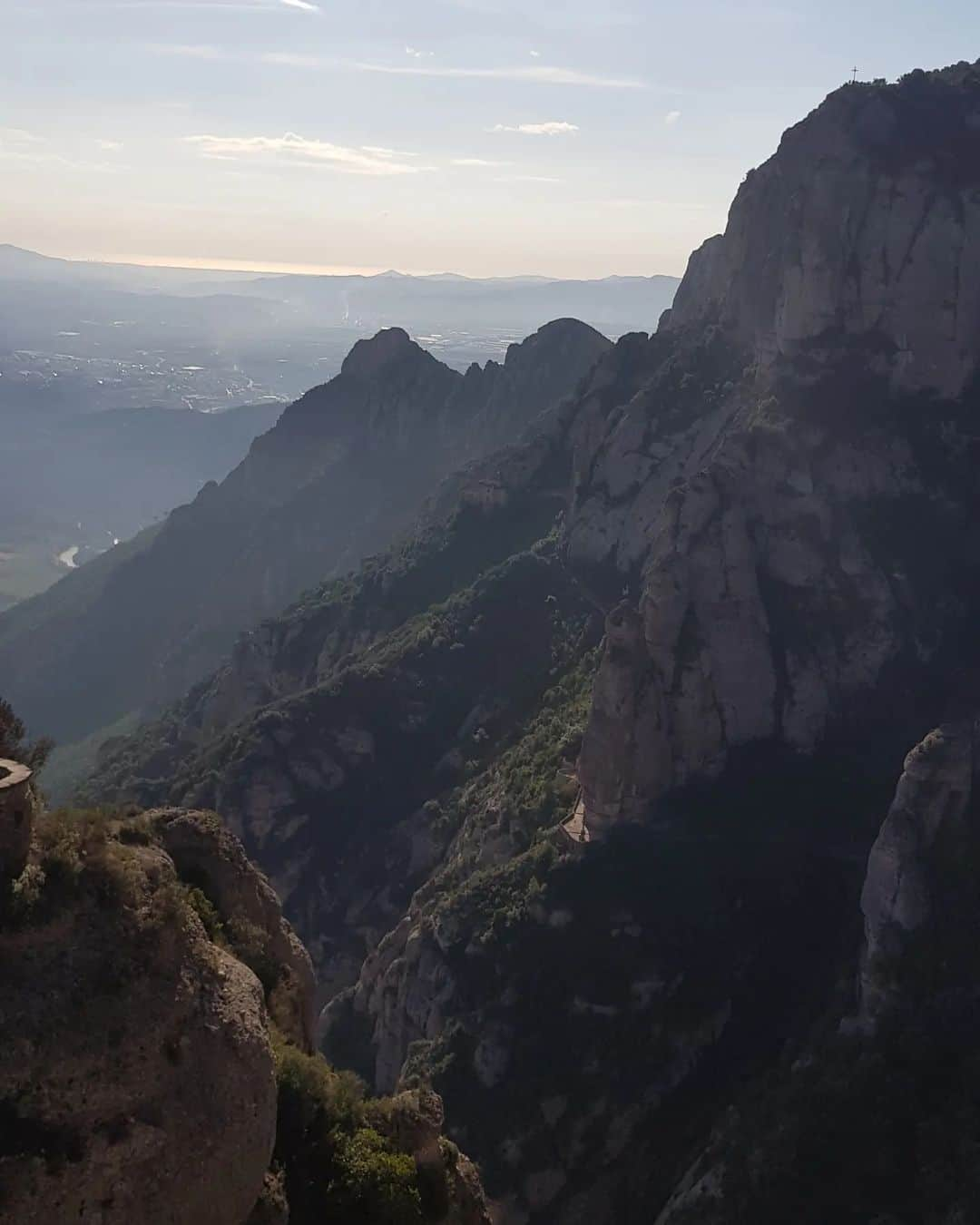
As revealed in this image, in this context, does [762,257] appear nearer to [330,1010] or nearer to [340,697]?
[340,697]

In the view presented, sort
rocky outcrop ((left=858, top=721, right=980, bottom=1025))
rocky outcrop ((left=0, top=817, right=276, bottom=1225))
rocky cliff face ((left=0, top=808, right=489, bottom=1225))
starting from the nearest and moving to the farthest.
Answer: rocky outcrop ((left=0, top=817, right=276, bottom=1225)) < rocky cliff face ((left=0, top=808, right=489, bottom=1225)) < rocky outcrop ((left=858, top=721, right=980, bottom=1025))

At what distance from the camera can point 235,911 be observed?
24.1m

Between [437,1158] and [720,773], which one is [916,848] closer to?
[720,773]

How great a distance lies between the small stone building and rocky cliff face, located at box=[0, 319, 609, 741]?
103269 millimetres

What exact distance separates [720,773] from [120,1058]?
3954cm

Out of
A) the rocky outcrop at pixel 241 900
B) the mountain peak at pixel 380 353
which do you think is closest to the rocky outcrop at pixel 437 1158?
the rocky outcrop at pixel 241 900

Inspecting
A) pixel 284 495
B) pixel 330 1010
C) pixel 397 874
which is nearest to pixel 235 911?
pixel 330 1010

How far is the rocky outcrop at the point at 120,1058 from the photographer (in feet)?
50.0

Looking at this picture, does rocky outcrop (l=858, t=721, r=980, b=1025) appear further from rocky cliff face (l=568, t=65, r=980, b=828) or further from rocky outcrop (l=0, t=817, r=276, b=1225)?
rocky outcrop (l=0, t=817, r=276, b=1225)

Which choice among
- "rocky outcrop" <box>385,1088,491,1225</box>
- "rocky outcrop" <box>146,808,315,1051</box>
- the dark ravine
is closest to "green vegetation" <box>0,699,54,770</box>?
"rocky outcrop" <box>146,808,315,1051</box>

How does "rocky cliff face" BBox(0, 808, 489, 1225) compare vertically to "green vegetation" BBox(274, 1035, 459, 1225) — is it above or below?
above

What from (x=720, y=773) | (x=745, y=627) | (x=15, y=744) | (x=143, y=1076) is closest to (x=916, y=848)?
A: (x=720, y=773)

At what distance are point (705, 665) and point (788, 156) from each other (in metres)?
49.5

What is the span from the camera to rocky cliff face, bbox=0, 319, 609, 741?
126875 millimetres
